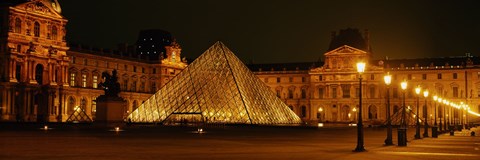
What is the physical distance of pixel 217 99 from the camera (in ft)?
148

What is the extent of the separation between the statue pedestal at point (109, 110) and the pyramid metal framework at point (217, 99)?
12.2m

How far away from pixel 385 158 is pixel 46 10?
5193 cm

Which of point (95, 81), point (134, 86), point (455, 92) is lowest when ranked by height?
point (455, 92)

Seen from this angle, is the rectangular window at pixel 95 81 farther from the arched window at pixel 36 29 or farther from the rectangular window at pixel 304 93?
the rectangular window at pixel 304 93

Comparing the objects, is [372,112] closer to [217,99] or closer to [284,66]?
[284,66]

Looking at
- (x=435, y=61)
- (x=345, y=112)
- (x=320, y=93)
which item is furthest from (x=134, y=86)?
(x=435, y=61)

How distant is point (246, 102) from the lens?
1746 inches

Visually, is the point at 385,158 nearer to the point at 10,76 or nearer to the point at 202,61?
the point at 202,61

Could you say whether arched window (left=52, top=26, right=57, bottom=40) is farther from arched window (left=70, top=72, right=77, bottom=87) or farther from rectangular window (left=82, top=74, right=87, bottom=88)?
rectangular window (left=82, top=74, right=87, bottom=88)

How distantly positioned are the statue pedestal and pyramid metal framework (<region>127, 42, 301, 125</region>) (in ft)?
40.0

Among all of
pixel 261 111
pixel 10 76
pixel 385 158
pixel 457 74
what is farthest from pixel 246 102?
pixel 457 74

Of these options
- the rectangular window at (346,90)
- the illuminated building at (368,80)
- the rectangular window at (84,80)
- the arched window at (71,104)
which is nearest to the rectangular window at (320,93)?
the illuminated building at (368,80)

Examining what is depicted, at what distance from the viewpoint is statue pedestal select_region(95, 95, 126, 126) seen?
31109 millimetres

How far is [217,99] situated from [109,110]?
14719 millimetres
